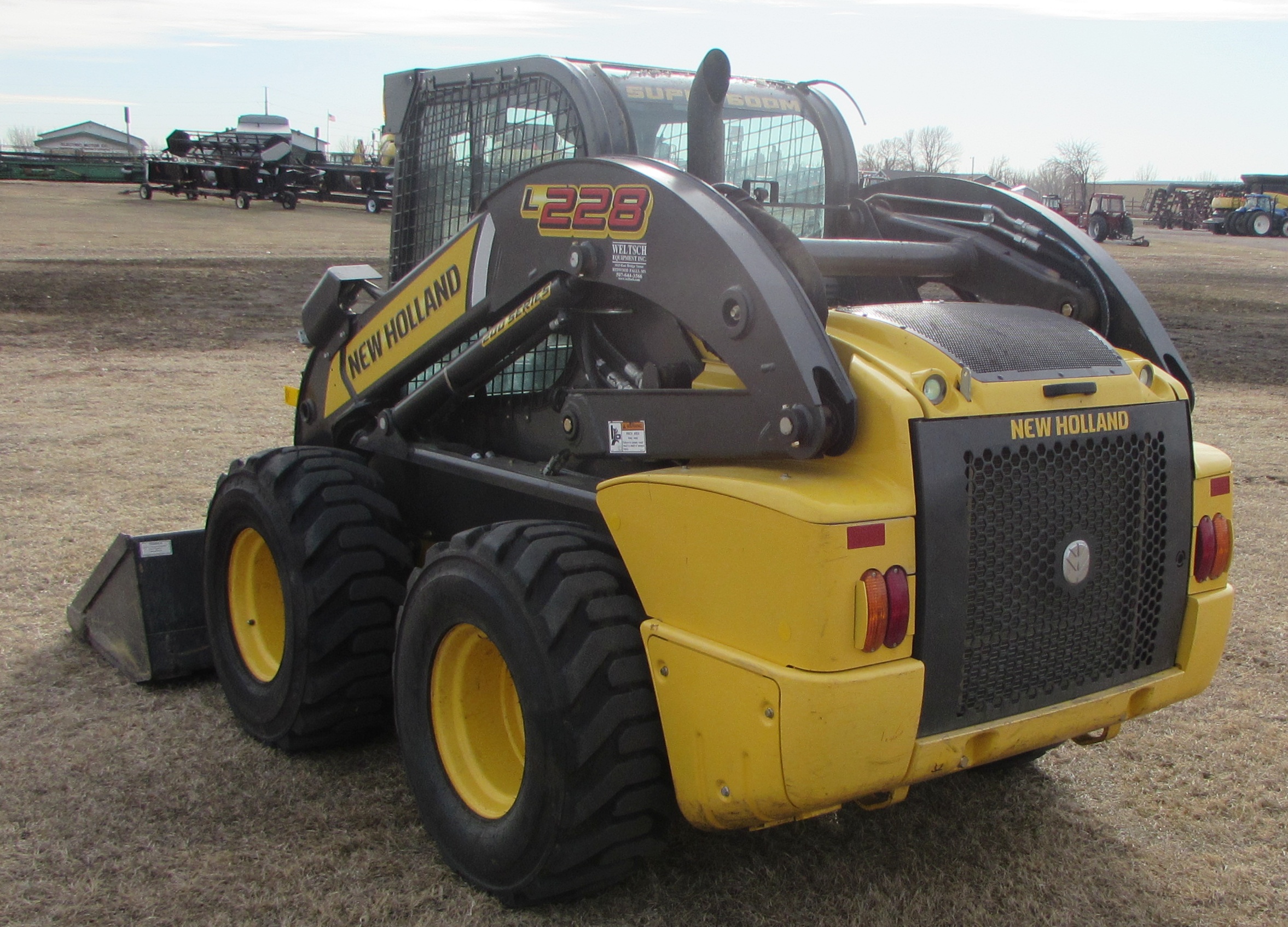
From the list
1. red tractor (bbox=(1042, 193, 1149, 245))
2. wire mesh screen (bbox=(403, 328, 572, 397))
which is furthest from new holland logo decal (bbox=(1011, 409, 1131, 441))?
red tractor (bbox=(1042, 193, 1149, 245))

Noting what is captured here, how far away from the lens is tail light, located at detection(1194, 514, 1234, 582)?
3.23 meters

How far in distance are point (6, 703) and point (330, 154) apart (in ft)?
141

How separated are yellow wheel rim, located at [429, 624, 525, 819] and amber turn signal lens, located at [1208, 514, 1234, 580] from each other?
1908mm

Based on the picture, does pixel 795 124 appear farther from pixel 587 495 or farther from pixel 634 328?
pixel 587 495

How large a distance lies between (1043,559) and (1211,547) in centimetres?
67

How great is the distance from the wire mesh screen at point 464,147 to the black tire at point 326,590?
972mm

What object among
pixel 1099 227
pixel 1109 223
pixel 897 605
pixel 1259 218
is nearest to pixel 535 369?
pixel 897 605

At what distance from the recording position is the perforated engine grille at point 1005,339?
2.92m

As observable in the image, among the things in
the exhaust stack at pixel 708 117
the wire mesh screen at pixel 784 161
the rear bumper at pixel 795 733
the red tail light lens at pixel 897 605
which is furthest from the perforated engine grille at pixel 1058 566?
the wire mesh screen at pixel 784 161

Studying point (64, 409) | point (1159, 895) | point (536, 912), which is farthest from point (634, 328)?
point (64, 409)

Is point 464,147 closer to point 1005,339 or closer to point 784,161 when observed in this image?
point 784,161

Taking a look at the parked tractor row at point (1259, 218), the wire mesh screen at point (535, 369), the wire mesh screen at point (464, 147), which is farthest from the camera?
the parked tractor row at point (1259, 218)

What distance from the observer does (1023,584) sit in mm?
2863

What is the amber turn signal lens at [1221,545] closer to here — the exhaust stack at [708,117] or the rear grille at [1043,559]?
the rear grille at [1043,559]
